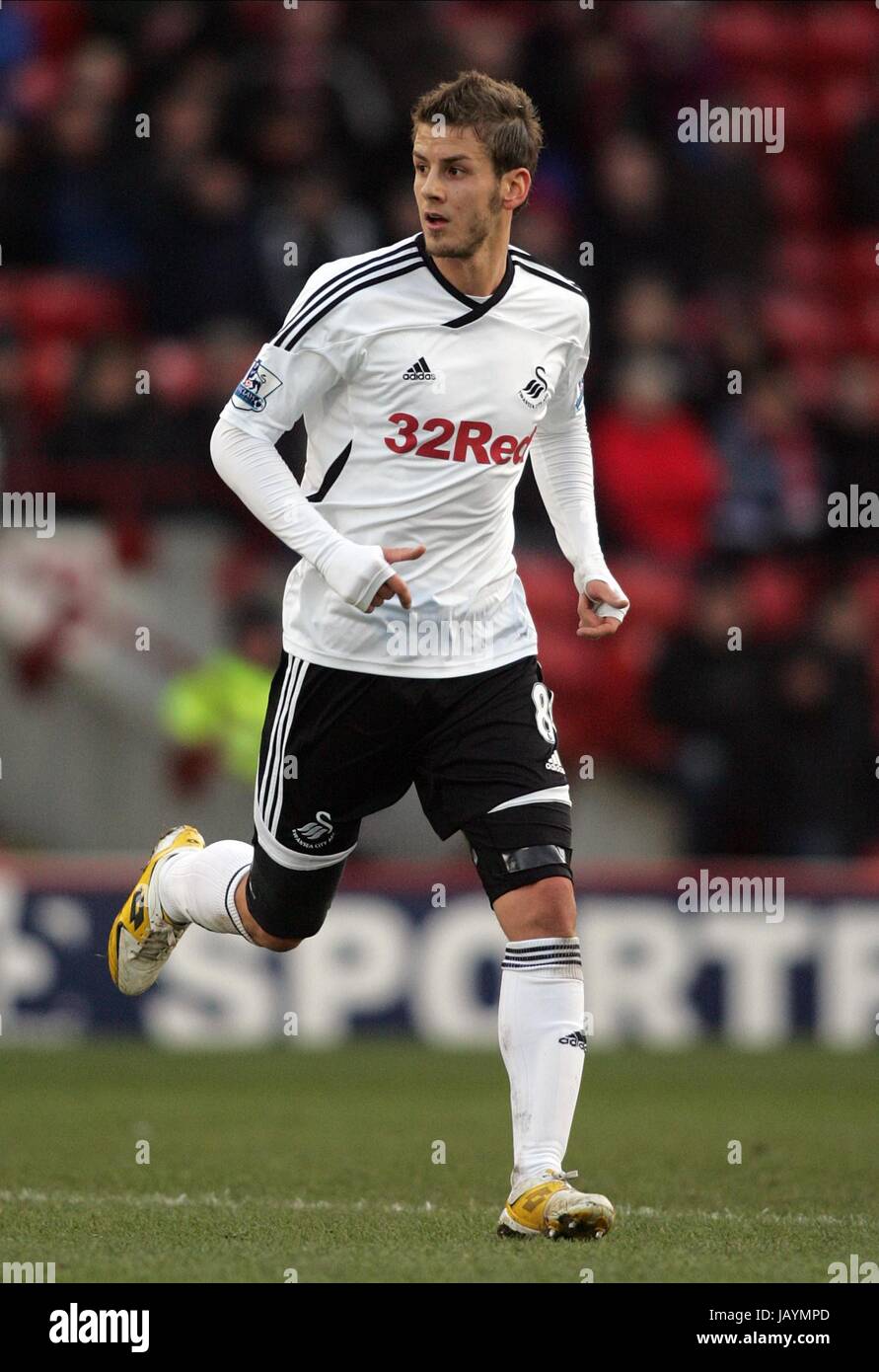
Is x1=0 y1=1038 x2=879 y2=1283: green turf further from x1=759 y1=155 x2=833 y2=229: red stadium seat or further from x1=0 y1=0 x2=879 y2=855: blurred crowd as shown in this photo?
x1=759 y1=155 x2=833 y2=229: red stadium seat

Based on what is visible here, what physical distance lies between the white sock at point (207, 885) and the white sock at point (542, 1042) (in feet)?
2.88

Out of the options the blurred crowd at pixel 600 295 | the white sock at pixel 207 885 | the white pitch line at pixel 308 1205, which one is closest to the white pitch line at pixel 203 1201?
the white pitch line at pixel 308 1205

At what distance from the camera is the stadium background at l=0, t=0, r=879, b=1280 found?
9852 millimetres

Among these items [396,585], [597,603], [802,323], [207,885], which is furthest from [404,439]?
[802,323]

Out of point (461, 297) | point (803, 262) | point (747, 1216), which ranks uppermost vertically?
point (803, 262)

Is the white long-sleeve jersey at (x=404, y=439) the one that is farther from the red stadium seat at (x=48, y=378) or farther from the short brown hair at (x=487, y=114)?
the red stadium seat at (x=48, y=378)

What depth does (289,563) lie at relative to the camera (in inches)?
423

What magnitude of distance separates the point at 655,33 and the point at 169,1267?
431 inches

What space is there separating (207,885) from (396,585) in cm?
128

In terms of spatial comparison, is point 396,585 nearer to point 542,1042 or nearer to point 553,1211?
point 542,1042

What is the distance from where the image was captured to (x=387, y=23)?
12.8m

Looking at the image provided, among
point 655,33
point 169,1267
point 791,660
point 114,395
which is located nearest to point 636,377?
point 791,660

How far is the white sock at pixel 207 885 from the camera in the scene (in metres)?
5.64
